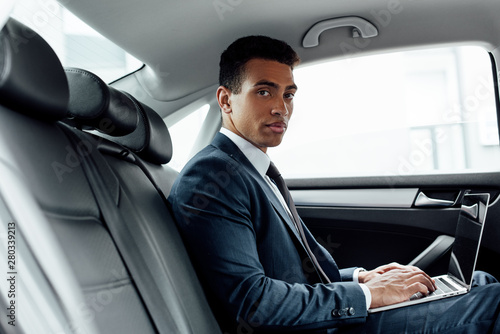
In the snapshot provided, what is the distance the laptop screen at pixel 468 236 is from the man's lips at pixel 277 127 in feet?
1.93

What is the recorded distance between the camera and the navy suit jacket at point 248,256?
1072mm

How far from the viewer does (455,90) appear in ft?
7.65

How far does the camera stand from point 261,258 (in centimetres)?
121

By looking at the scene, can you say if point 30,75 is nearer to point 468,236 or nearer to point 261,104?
point 261,104

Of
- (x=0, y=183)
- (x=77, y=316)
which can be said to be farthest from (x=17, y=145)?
(x=77, y=316)

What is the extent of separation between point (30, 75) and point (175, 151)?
90 centimetres

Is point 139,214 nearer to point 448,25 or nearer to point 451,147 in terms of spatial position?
point 448,25

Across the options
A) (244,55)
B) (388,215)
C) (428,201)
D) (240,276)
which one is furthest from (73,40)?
(428,201)

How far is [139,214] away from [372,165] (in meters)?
1.32

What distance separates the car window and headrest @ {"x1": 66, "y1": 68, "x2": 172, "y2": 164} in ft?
2.71

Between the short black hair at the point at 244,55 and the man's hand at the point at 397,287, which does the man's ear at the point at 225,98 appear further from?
the man's hand at the point at 397,287

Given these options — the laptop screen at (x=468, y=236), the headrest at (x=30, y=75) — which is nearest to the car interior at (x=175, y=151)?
the headrest at (x=30, y=75)

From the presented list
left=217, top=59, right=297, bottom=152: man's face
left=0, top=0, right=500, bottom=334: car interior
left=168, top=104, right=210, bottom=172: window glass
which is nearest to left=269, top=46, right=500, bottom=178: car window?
left=0, top=0, right=500, bottom=334: car interior

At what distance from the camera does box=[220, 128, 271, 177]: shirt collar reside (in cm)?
137
